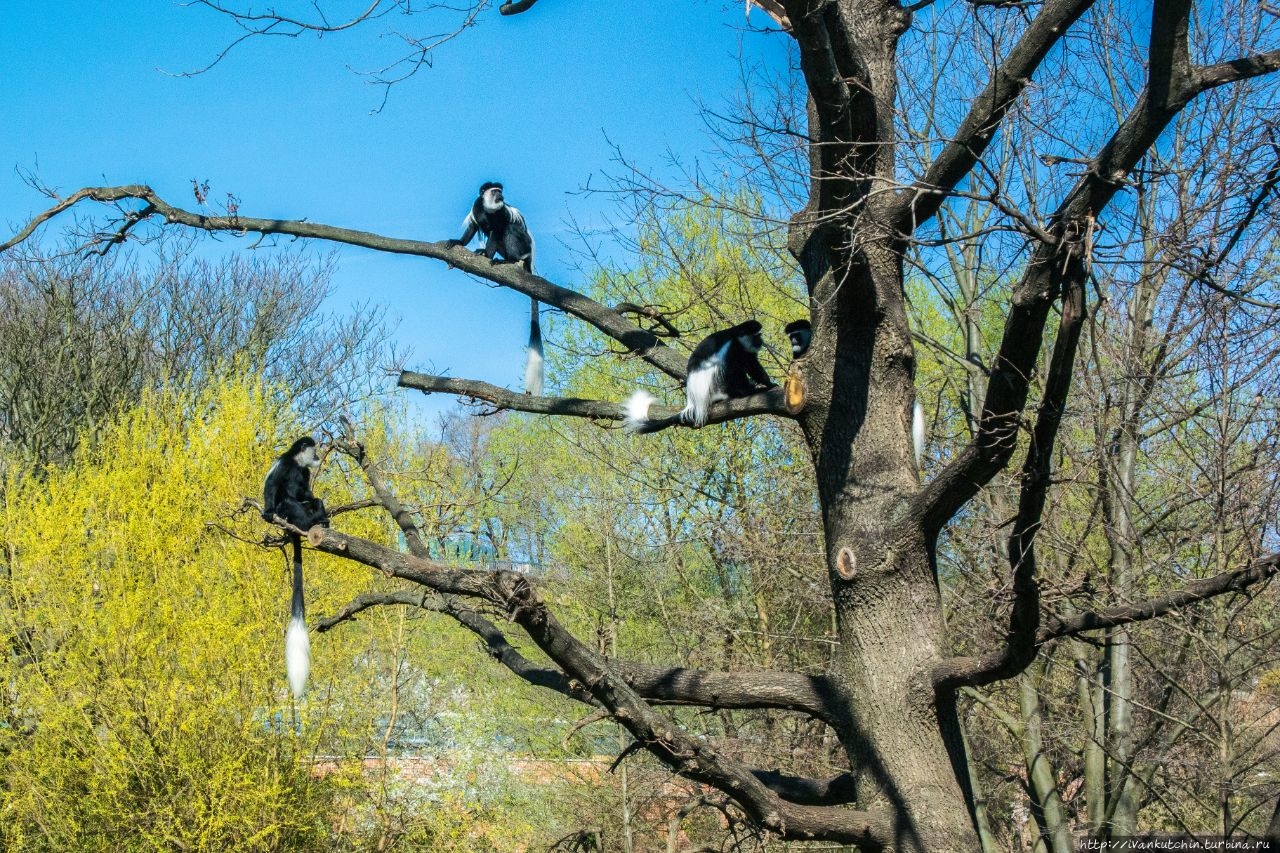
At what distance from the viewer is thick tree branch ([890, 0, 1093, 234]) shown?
320cm

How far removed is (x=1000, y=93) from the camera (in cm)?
333

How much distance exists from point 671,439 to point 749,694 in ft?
29.2

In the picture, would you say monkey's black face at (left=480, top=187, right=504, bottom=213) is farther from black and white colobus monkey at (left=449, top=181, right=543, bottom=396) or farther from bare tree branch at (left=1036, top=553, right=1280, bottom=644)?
bare tree branch at (left=1036, top=553, right=1280, bottom=644)

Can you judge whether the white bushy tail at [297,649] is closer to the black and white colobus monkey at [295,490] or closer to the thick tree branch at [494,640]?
the black and white colobus monkey at [295,490]

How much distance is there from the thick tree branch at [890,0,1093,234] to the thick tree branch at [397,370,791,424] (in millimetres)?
1031

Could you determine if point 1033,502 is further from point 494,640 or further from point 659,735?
point 494,640

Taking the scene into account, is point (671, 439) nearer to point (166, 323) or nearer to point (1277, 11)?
point (1277, 11)

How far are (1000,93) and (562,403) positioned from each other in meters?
2.21

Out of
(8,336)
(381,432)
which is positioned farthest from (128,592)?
(8,336)

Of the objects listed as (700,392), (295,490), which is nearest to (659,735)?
(700,392)

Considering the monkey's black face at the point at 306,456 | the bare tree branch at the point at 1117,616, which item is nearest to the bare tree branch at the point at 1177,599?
the bare tree branch at the point at 1117,616

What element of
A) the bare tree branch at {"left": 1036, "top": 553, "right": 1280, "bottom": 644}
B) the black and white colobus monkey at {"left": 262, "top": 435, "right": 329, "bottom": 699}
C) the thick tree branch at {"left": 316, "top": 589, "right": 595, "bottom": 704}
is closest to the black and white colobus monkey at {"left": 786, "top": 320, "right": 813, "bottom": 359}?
the thick tree branch at {"left": 316, "top": 589, "right": 595, "bottom": 704}

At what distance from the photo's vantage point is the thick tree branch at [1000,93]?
320 cm

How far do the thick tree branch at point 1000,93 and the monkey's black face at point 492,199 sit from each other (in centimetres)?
717
